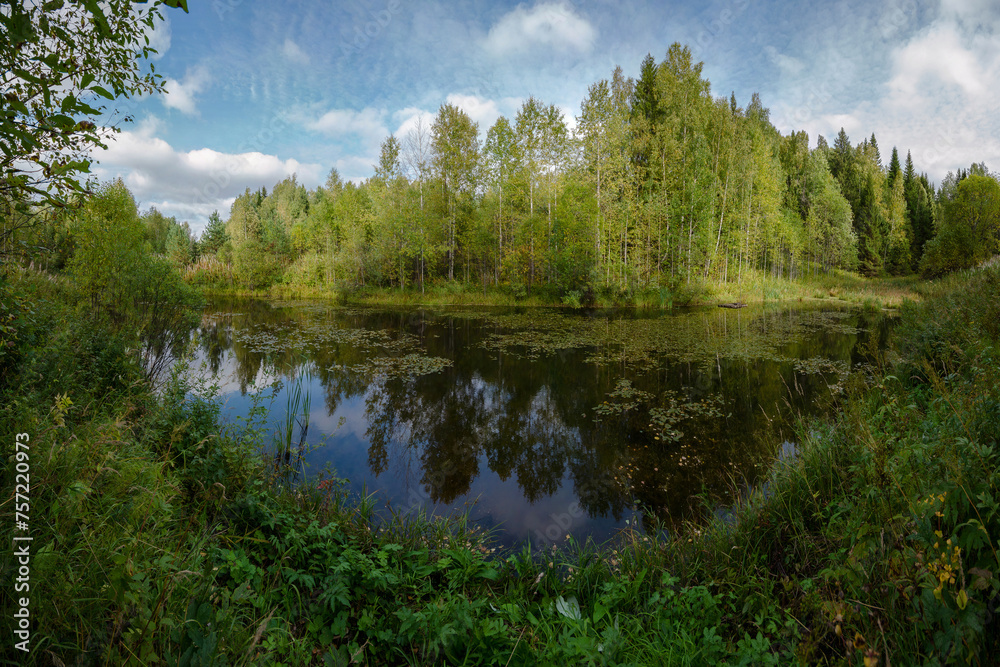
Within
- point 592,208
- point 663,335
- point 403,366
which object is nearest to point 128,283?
point 403,366

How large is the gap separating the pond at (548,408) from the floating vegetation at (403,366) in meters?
0.09

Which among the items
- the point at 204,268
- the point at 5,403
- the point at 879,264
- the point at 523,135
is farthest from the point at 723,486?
the point at 879,264

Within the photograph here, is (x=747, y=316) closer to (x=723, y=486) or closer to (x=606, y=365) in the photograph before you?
(x=606, y=365)

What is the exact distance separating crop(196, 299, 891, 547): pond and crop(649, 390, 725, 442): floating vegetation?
0.14 feet

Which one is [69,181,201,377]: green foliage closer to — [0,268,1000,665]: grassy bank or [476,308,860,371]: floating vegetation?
[0,268,1000,665]: grassy bank

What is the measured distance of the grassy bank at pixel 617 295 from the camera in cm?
2386

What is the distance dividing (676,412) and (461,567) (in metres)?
5.45

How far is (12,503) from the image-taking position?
6.49ft

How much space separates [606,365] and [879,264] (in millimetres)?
50082

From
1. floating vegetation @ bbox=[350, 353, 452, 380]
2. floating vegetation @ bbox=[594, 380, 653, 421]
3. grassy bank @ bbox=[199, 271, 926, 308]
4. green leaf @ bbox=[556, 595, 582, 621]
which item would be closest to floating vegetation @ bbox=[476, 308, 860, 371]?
floating vegetation @ bbox=[594, 380, 653, 421]

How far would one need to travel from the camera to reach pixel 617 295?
2380 cm

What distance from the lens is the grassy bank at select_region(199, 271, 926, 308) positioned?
2386cm

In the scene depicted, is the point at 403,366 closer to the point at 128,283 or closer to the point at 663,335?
the point at 128,283

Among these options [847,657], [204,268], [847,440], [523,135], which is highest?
[523,135]
